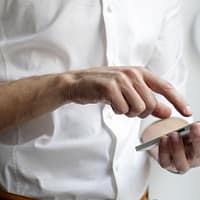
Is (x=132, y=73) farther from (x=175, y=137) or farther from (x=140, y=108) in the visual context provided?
(x=175, y=137)

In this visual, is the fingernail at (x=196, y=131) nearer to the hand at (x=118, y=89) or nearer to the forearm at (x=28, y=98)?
the hand at (x=118, y=89)

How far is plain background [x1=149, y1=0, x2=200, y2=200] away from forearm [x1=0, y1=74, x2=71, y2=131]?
15.0 inches

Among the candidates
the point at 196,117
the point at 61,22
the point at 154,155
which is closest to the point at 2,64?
the point at 61,22

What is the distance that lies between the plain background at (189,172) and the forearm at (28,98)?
382 millimetres

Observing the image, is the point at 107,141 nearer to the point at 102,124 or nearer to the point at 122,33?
the point at 102,124

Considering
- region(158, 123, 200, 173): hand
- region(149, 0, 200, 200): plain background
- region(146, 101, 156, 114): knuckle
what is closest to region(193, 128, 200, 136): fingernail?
region(158, 123, 200, 173): hand

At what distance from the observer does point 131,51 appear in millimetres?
727

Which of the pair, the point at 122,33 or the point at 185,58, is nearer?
the point at 122,33

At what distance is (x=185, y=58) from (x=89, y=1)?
326mm

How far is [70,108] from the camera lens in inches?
27.1

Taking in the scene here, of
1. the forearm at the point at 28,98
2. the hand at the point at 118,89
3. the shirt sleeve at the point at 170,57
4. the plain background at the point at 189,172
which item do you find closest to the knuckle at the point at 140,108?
the hand at the point at 118,89

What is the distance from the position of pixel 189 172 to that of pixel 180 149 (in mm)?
328

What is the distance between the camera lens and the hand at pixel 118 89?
508mm

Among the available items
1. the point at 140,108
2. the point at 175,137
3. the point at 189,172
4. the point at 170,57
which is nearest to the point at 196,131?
the point at 175,137
